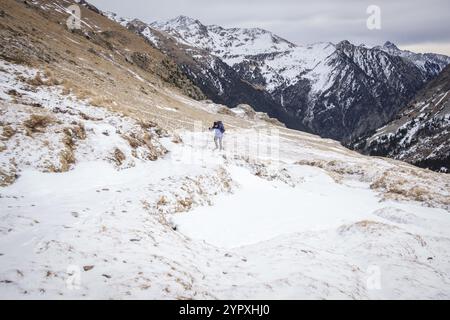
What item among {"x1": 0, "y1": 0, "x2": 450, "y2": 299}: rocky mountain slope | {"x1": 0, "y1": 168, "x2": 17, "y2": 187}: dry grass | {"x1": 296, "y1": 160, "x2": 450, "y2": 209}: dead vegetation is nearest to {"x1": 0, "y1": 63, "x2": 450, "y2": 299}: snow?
{"x1": 0, "y1": 0, "x2": 450, "y2": 299}: rocky mountain slope

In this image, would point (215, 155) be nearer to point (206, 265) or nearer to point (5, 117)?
point (5, 117)

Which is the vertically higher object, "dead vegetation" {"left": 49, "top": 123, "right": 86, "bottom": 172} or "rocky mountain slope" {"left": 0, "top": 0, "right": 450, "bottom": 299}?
"dead vegetation" {"left": 49, "top": 123, "right": 86, "bottom": 172}

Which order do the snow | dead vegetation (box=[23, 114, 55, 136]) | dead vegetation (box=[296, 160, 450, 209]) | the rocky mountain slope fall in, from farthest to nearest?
dead vegetation (box=[296, 160, 450, 209]), dead vegetation (box=[23, 114, 55, 136]), the rocky mountain slope, the snow

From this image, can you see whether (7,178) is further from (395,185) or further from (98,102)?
(395,185)

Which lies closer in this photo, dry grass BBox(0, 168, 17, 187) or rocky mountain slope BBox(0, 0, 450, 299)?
rocky mountain slope BBox(0, 0, 450, 299)

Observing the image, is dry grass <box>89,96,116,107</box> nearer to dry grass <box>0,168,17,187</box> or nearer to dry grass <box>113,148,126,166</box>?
dry grass <box>113,148,126,166</box>

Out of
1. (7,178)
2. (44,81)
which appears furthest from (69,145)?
(44,81)

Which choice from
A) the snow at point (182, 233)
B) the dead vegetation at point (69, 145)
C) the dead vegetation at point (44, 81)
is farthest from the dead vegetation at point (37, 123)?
the dead vegetation at point (44, 81)

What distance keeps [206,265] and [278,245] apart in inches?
140

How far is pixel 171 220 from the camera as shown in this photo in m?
15.5

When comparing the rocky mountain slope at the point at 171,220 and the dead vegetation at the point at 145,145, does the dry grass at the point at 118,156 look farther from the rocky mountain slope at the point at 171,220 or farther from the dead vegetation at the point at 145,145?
the dead vegetation at the point at 145,145

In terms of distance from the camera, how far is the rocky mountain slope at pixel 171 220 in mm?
9812

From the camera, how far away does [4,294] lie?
8070 millimetres

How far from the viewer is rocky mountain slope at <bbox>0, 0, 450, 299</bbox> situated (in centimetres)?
981
